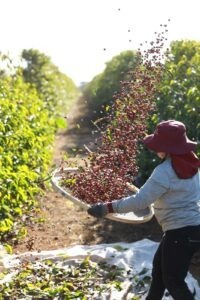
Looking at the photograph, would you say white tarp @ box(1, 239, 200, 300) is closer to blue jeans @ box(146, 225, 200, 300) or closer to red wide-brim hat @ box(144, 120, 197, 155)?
blue jeans @ box(146, 225, 200, 300)

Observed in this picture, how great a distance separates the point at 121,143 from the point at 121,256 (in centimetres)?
97

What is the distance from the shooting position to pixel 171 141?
3.13 m

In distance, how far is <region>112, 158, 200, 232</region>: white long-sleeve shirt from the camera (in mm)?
3123

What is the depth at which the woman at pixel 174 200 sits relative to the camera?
3.13 m

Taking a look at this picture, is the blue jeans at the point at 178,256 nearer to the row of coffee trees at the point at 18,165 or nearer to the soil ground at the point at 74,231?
the soil ground at the point at 74,231

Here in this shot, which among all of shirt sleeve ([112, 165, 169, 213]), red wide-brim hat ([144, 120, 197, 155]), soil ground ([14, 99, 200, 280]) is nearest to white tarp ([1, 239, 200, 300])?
soil ground ([14, 99, 200, 280])

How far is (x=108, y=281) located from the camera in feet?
13.9

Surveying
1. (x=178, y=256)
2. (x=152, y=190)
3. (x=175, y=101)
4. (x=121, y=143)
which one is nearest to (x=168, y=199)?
(x=152, y=190)

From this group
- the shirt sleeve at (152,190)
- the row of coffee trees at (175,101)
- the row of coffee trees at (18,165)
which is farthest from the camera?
the row of coffee trees at (175,101)

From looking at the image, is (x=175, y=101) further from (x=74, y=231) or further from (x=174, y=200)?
(x=174, y=200)

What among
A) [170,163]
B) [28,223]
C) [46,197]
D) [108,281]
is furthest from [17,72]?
[170,163]

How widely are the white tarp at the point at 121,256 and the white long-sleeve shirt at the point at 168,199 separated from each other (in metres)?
1.12

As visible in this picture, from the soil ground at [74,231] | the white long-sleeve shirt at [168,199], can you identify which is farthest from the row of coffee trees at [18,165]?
the white long-sleeve shirt at [168,199]

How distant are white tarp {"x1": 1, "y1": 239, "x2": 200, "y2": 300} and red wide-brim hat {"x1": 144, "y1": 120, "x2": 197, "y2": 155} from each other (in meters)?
1.45
